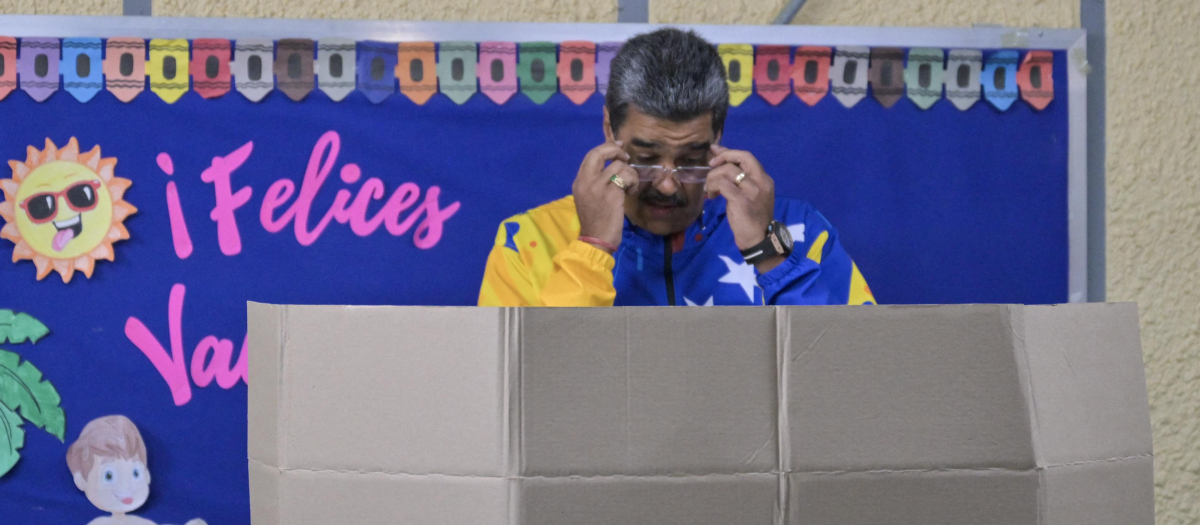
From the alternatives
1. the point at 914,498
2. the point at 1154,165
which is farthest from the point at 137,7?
the point at 1154,165

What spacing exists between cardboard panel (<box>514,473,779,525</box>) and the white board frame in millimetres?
1010

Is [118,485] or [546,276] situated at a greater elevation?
[546,276]

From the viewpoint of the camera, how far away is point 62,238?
1353 mm

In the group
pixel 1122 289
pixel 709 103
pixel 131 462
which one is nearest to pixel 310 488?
pixel 709 103

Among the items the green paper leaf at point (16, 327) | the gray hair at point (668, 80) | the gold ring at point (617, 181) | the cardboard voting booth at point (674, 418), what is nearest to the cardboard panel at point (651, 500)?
the cardboard voting booth at point (674, 418)

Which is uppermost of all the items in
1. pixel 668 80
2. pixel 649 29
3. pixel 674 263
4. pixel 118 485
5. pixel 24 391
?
pixel 649 29

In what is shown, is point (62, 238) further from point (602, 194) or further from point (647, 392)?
point (647, 392)

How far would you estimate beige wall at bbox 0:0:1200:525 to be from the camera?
4.99 feet

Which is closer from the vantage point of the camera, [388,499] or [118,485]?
[388,499]

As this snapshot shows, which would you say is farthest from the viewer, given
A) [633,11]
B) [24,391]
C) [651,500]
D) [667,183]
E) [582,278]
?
[633,11]

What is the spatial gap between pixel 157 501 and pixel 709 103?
1.06m

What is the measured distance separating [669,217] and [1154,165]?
976 mm

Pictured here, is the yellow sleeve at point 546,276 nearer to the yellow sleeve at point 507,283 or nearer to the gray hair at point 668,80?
the yellow sleeve at point 507,283

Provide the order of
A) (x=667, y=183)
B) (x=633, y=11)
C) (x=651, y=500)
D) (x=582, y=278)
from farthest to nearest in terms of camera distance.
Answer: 1. (x=633, y=11)
2. (x=667, y=183)
3. (x=582, y=278)
4. (x=651, y=500)
